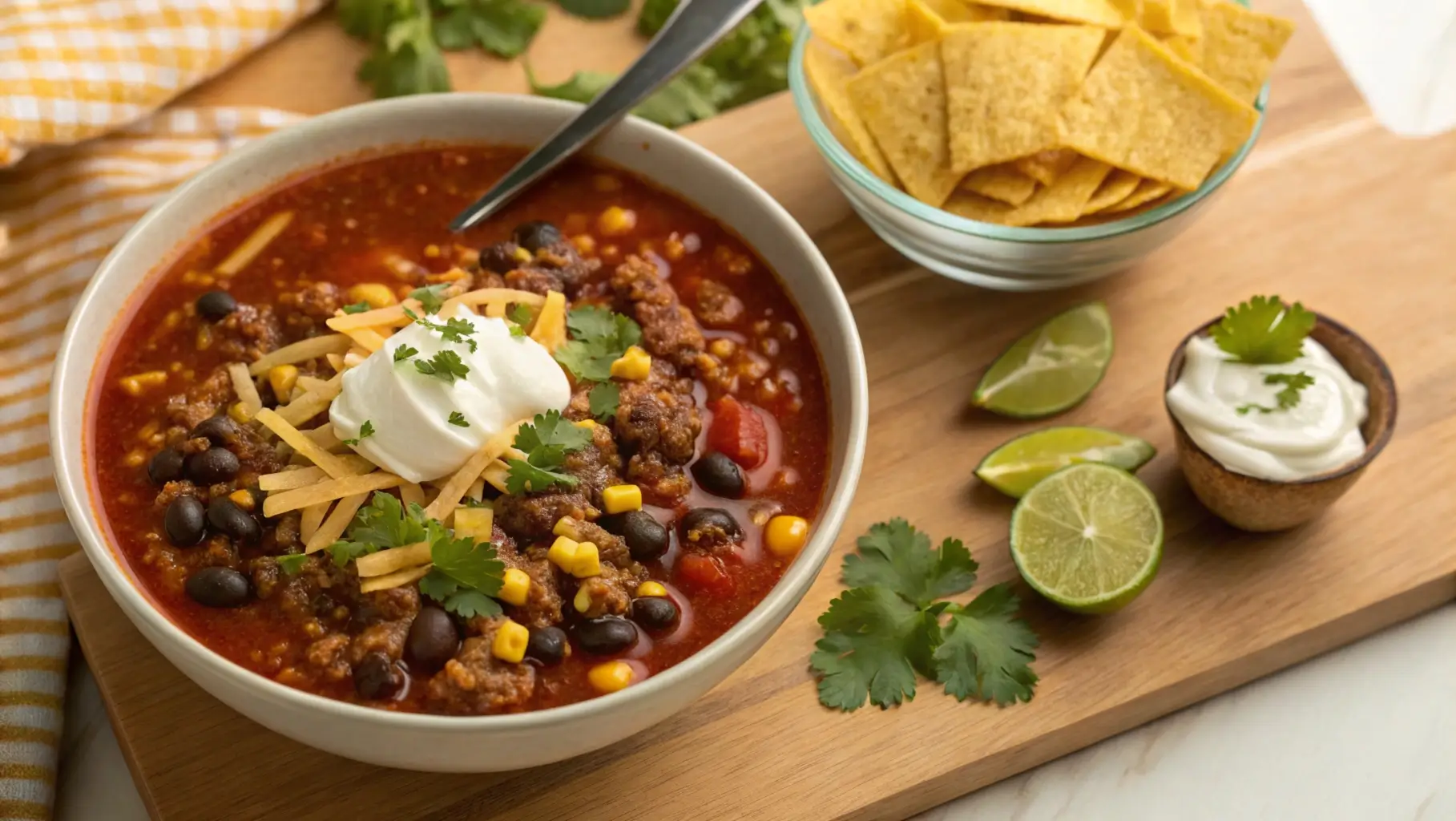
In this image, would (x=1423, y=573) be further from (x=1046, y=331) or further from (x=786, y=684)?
(x=786, y=684)

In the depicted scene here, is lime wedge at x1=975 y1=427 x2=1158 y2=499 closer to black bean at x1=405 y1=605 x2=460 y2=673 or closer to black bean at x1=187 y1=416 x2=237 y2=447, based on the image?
black bean at x1=405 y1=605 x2=460 y2=673

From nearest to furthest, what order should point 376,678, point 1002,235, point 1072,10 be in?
point 376,678 < point 1002,235 < point 1072,10

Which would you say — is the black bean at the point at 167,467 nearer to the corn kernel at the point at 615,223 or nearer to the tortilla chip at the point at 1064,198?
the corn kernel at the point at 615,223

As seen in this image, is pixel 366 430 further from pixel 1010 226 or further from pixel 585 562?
pixel 1010 226

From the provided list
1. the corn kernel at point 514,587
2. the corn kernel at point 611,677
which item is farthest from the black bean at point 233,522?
the corn kernel at point 611,677

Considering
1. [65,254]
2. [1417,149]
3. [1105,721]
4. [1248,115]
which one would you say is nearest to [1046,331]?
[1248,115]

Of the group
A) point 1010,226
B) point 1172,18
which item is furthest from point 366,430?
point 1172,18
